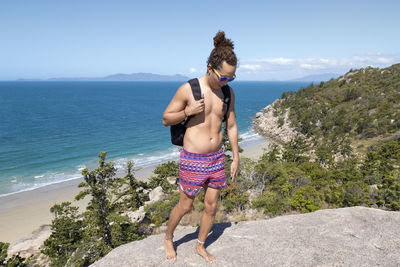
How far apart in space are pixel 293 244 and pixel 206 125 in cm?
292

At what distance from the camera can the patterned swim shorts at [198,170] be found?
3.22m

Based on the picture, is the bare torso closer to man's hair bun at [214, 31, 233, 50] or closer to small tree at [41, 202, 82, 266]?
man's hair bun at [214, 31, 233, 50]

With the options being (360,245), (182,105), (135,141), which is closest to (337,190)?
(360,245)

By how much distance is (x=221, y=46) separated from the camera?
285 centimetres

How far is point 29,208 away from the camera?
21328mm

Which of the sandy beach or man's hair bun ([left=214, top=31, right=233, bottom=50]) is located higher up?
man's hair bun ([left=214, top=31, right=233, bottom=50])

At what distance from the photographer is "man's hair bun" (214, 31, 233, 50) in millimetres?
2844

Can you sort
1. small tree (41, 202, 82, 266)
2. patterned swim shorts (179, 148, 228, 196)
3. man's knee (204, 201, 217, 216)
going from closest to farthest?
1. patterned swim shorts (179, 148, 228, 196)
2. man's knee (204, 201, 217, 216)
3. small tree (41, 202, 82, 266)

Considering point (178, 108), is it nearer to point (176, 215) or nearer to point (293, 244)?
point (176, 215)

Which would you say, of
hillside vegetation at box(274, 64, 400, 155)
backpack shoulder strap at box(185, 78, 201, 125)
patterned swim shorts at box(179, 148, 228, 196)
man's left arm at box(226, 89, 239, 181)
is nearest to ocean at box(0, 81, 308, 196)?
hillside vegetation at box(274, 64, 400, 155)

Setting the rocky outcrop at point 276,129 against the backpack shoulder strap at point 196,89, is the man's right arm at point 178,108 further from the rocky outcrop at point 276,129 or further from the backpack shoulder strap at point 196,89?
the rocky outcrop at point 276,129

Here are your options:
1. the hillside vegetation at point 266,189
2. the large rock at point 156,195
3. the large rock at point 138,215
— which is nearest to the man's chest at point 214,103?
the hillside vegetation at point 266,189

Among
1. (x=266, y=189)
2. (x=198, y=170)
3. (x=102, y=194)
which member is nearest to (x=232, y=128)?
(x=198, y=170)

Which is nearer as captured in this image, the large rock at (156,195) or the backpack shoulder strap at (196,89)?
the backpack shoulder strap at (196,89)
